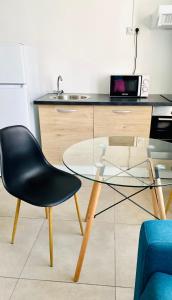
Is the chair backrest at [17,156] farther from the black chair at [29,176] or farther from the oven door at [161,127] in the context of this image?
the oven door at [161,127]

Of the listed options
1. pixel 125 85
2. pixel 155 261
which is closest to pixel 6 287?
pixel 155 261

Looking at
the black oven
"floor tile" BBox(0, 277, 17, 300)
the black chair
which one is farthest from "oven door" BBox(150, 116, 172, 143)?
"floor tile" BBox(0, 277, 17, 300)

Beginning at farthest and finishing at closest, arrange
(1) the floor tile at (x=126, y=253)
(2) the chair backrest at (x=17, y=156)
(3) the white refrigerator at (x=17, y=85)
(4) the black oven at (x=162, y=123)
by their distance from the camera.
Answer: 1. (4) the black oven at (x=162, y=123)
2. (3) the white refrigerator at (x=17, y=85)
3. (2) the chair backrest at (x=17, y=156)
4. (1) the floor tile at (x=126, y=253)

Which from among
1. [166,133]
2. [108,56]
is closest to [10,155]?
[166,133]

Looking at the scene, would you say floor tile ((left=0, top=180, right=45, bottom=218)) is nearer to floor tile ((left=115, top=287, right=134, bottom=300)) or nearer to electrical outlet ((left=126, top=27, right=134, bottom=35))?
floor tile ((left=115, top=287, right=134, bottom=300))

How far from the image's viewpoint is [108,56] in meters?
2.89

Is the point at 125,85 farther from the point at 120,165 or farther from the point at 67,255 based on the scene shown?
the point at 67,255

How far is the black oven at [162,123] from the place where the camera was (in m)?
2.47

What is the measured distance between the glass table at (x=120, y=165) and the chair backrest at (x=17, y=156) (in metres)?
0.29

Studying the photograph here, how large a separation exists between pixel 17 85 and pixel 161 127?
1651 millimetres

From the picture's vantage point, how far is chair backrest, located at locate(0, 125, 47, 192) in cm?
161

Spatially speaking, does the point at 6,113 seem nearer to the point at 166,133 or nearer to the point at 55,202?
the point at 55,202

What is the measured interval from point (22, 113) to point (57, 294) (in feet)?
5.91

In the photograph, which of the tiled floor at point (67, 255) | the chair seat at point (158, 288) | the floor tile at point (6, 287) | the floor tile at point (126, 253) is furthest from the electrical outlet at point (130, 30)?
the floor tile at point (6, 287)
